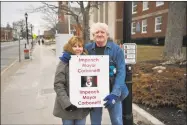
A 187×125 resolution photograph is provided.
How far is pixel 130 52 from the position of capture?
4.27 meters

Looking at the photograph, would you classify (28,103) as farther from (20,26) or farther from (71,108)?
(20,26)

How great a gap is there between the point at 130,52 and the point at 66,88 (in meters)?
1.51

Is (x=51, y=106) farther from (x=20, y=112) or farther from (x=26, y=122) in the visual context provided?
(x=26, y=122)

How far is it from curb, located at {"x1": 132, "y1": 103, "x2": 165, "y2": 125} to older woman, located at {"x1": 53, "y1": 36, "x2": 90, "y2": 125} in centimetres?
202

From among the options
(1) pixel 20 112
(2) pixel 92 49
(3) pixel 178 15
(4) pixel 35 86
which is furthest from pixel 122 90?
(3) pixel 178 15

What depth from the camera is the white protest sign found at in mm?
3150

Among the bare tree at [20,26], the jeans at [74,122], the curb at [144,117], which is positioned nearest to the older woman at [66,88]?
the jeans at [74,122]

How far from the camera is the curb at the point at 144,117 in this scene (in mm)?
4830

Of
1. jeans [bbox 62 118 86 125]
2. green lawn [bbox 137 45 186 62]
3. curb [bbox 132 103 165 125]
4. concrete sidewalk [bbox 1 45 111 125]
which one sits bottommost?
concrete sidewalk [bbox 1 45 111 125]

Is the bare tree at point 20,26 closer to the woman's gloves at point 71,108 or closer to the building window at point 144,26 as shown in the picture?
the building window at point 144,26

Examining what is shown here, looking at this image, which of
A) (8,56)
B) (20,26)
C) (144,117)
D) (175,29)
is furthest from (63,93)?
(8,56)

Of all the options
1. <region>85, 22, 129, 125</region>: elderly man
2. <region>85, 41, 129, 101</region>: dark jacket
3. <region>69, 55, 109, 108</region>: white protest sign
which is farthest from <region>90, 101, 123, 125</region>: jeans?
<region>69, 55, 109, 108</region>: white protest sign

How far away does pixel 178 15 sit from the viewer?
38.4ft

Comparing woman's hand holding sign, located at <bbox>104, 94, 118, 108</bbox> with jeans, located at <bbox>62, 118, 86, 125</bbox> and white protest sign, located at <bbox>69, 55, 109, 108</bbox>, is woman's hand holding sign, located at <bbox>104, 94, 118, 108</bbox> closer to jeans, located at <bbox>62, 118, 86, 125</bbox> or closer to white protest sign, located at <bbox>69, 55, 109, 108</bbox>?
white protest sign, located at <bbox>69, 55, 109, 108</bbox>
